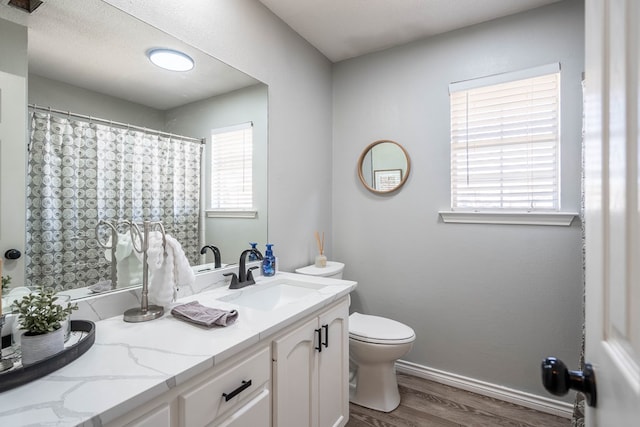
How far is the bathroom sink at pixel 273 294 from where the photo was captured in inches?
64.2

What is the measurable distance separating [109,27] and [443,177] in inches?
80.1

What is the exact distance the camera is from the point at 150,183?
1.42 meters

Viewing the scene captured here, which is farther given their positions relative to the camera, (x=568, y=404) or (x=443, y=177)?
(x=443, y=177)

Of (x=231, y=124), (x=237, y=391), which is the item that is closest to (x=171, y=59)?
(x=231, y=124)

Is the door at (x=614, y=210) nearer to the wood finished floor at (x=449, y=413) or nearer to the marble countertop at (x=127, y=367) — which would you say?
the marble countertop at (x=127, y=367)

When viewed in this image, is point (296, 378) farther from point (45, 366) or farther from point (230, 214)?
point (230, 214)

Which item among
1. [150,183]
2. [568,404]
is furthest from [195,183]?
[568,404]

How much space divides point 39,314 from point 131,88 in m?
0.96

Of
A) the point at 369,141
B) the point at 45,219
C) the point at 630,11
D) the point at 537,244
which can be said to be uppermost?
the point at 369,141

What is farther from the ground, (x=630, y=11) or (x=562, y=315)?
(x=630, y=11)

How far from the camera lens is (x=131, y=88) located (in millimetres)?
1364

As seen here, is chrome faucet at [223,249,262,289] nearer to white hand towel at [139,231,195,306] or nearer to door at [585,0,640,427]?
white hand towel at [139,231,195,306]

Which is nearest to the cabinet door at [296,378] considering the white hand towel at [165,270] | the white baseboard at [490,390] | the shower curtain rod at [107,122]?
the white hand towel at [165,270]

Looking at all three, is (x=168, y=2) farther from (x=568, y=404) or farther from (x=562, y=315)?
(x=568, y=404)
